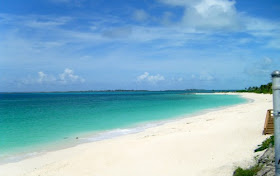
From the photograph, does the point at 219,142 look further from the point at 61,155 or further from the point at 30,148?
the point at 30,148

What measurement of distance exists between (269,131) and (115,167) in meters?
6.90

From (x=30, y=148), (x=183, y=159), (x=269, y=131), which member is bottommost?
(x=30, y=148)

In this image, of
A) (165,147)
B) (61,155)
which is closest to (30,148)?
(61,155)

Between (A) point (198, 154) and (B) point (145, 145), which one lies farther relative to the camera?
(B) point (145, 145)

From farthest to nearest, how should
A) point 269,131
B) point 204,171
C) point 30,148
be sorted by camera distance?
point 30,148
point 269,131
point 204,171

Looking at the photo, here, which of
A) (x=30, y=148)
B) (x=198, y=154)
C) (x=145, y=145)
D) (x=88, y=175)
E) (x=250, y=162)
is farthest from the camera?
(x=30, y=148)

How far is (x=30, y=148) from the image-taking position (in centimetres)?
1481

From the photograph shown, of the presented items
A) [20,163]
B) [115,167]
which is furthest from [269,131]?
[20,163]

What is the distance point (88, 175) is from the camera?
8.87 m

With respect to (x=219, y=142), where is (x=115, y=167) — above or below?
below

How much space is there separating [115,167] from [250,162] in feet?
15.8

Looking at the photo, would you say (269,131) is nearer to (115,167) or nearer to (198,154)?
(198,154)

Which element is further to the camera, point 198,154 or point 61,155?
point 61,155

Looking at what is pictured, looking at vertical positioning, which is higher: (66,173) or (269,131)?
(269,131)
